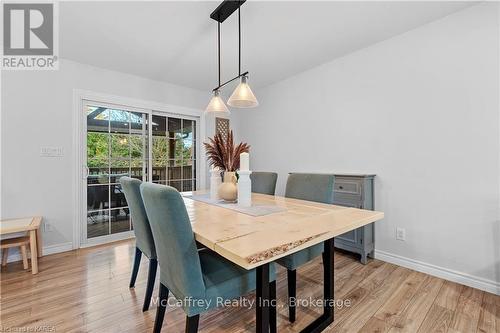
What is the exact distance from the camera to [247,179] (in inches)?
66.1

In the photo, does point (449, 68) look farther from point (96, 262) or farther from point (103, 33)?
point (96, 262)

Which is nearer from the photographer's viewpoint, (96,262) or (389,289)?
(389,289)

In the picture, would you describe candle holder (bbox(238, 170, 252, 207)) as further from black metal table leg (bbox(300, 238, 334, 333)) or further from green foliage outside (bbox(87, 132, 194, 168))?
green foliage outside (bbox(87, 132, 194, 168))

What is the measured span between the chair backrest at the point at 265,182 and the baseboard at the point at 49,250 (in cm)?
237

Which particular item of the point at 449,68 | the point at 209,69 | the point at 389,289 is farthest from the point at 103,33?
the point at 389,289

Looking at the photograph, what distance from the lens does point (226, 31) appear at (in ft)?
7.52

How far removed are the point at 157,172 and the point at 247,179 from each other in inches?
93.8

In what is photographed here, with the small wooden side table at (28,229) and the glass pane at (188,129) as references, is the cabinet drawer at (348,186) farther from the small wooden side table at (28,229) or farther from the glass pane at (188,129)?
the small wooden side table at (28,229)

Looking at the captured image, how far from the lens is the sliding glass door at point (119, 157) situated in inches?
121

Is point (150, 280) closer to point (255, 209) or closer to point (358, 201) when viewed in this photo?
point (255, 209)

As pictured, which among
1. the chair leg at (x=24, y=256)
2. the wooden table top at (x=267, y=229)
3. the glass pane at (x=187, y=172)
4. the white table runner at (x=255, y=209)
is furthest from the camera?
the glass pane at (x=187, y=172)

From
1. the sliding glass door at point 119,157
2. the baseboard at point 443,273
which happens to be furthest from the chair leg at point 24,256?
the baseboard at point 443,273

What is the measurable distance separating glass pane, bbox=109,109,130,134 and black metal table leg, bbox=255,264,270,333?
9.97 feet

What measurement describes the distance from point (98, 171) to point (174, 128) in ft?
4.11
